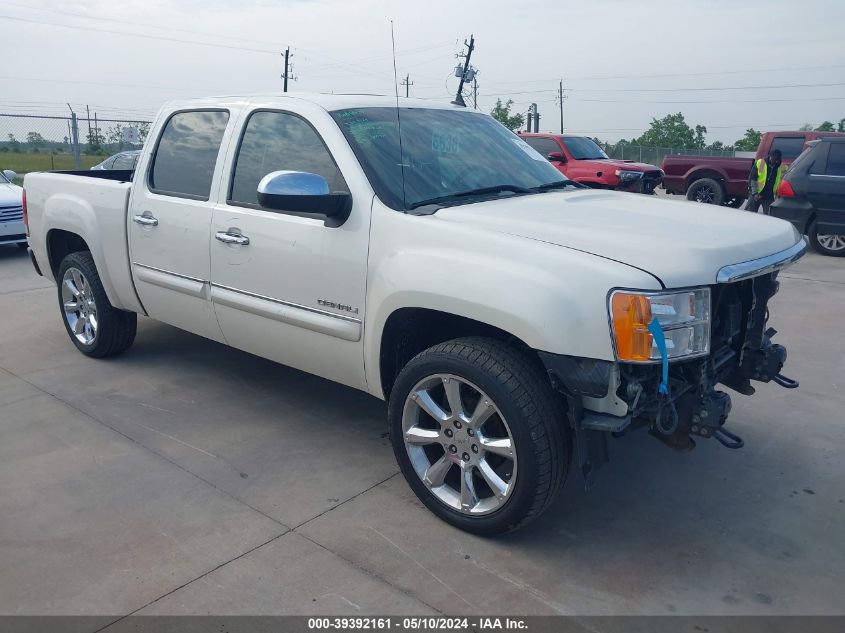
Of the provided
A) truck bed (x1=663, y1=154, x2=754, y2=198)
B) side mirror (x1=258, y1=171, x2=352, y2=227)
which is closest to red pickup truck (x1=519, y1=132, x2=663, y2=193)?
truck bed (x1=663, y1=154, x2=754, y2=198)

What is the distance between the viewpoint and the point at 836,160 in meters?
→ 10.6

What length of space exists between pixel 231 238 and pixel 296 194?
0.85 metres

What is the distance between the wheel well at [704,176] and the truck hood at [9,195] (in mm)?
12664

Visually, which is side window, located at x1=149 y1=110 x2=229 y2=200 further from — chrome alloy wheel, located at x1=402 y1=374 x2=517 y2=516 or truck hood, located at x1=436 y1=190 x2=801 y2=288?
chrome alloy wheel, located at x1=402 y1=374 x2=517 y2=516

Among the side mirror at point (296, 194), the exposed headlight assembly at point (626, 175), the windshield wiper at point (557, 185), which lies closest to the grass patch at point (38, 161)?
the exposed headlight assembly at point (626, 175)

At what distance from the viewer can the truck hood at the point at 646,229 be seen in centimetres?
295

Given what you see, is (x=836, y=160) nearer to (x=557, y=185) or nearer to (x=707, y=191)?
(x=707, y=191)

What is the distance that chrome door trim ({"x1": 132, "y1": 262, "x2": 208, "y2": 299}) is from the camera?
14.5 feet

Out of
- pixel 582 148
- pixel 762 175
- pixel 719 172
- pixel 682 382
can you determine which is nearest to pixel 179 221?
pixel 682 382

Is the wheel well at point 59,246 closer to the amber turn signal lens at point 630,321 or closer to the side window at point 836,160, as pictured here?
the amber turn signal lens at point 630,321

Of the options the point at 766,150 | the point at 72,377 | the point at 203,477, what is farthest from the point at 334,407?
the point at 766,150

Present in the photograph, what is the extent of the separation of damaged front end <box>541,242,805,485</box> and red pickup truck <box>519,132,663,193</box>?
1170 cm

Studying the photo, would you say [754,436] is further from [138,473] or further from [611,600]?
[138,473]
